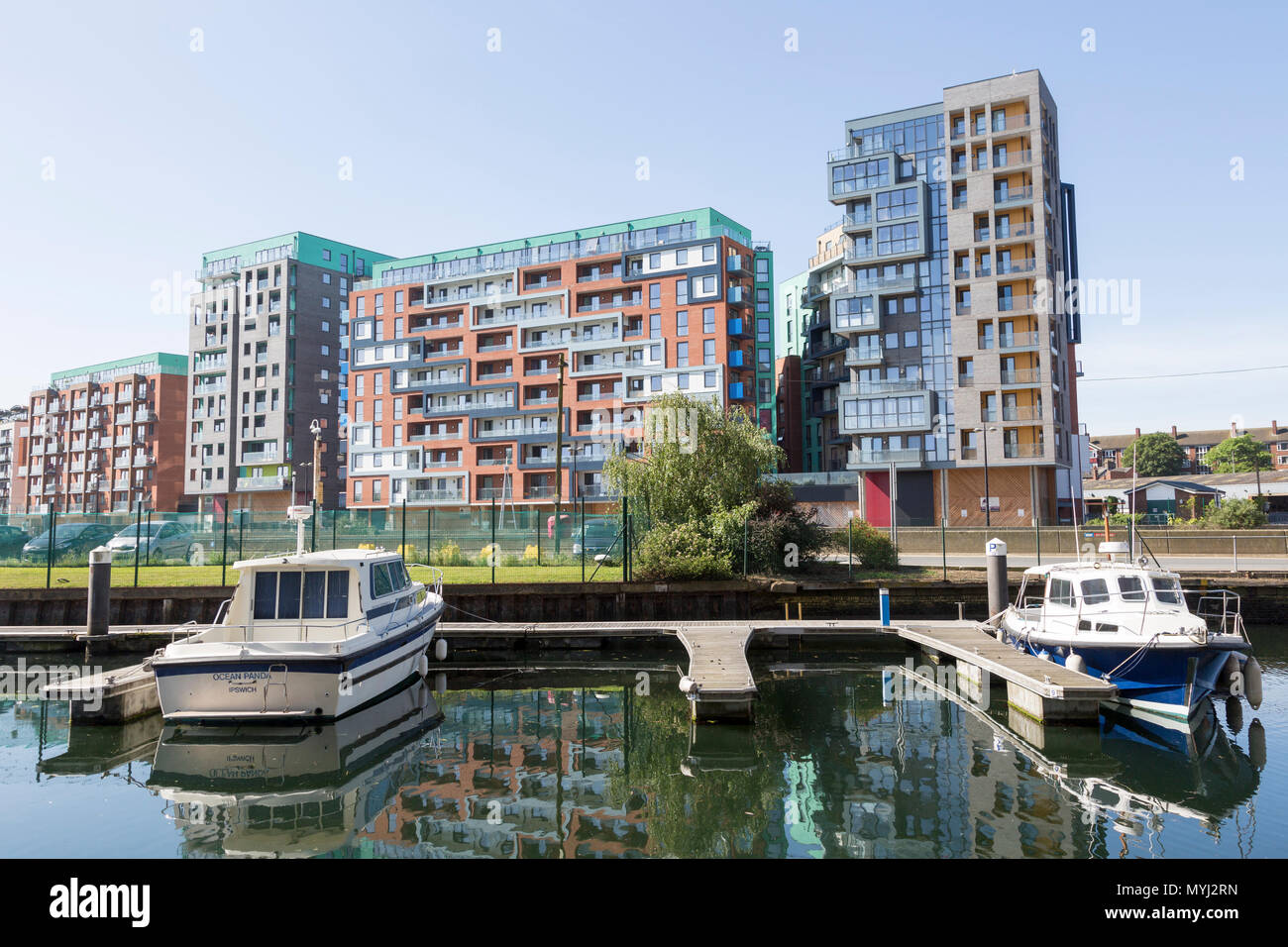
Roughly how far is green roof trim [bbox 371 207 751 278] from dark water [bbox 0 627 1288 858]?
187 feet

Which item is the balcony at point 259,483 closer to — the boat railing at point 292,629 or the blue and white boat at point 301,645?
the blue and white boat at point 301,645

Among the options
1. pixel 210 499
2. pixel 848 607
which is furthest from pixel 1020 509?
pixel 210 499

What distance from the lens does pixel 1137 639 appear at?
15641 millimetres

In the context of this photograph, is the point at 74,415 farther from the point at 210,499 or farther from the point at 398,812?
the point at 398,812

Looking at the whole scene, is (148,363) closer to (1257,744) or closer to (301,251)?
(301,251)

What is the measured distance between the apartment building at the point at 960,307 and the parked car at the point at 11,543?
155 ft

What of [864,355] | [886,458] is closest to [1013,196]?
[864,355]

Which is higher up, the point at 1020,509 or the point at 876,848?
the point at 1020,509

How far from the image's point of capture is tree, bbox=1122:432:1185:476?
103m

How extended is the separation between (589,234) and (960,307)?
33.1 meters

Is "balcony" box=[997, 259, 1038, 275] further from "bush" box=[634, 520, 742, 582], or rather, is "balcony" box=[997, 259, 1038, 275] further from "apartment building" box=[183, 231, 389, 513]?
"apartment building" box=[183, 231, 389, 513]

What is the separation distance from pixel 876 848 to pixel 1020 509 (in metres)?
51.7

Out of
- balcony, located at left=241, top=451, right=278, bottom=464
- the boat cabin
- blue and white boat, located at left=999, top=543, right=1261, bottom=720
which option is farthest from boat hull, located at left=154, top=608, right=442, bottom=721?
balcony, located at left=241, top=451, right=278, bottom=464

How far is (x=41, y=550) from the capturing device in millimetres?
31281
